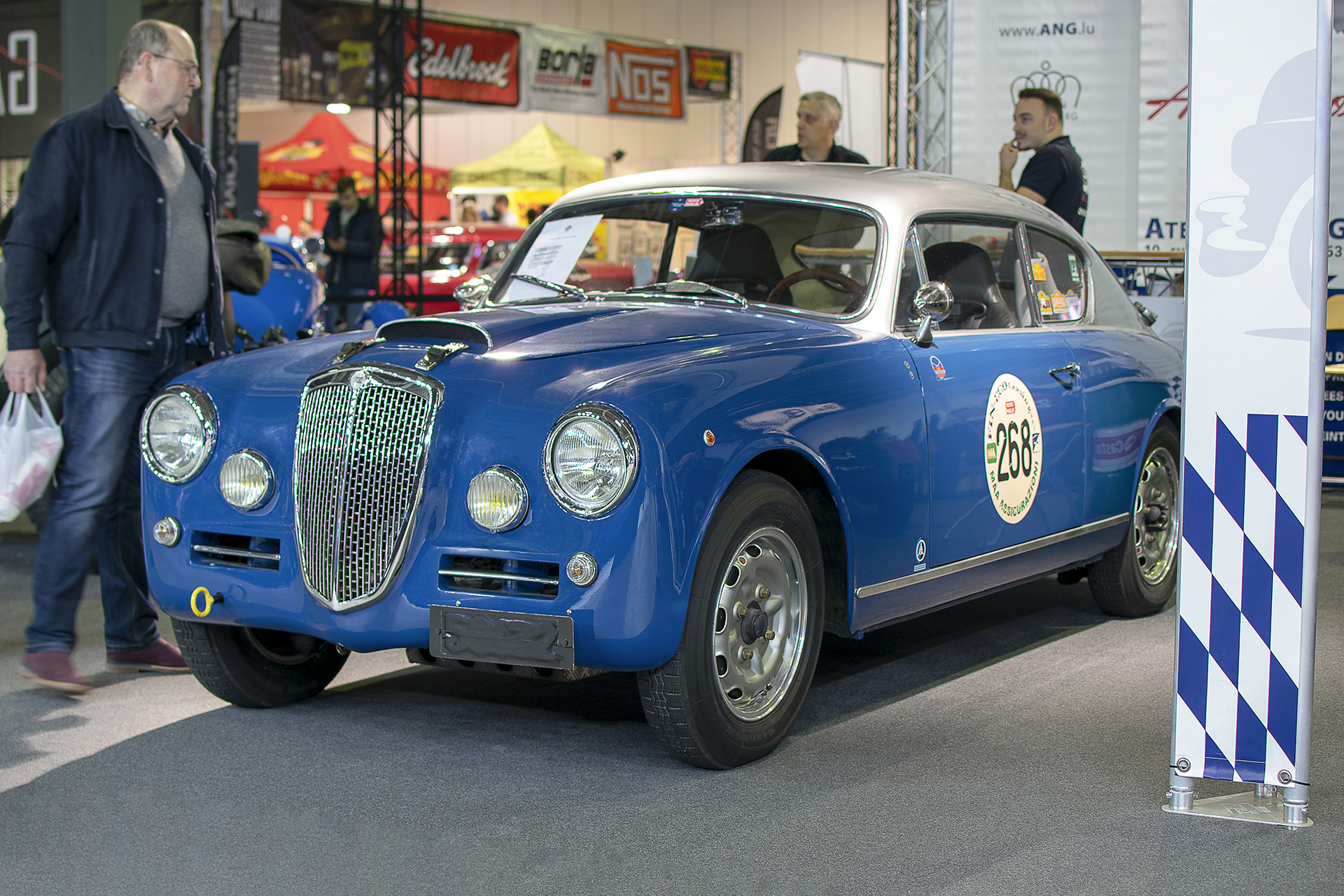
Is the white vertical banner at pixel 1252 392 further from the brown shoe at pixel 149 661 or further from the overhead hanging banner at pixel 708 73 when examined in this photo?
the overhead hanging banner at pixel 708 73

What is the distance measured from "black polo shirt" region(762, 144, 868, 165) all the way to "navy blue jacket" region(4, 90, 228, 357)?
3.76 metres

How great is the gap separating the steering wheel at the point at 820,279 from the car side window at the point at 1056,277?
1052mm

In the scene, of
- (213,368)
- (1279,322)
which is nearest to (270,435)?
(213,368)

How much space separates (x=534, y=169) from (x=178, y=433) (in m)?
22.6

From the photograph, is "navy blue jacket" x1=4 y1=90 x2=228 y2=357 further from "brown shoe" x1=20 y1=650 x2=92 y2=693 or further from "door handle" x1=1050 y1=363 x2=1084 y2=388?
"door handle" x1=1050 y1=363 x2=1084 y2=388

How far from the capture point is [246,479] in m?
3.83

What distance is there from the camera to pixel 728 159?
29.2 m

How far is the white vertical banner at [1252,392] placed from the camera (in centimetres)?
320

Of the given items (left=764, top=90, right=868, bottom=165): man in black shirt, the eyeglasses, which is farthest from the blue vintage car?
(left=764, top=90, right=868, bottom=165): man in black shirt

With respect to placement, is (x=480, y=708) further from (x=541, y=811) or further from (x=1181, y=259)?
(x=1181, y=259)

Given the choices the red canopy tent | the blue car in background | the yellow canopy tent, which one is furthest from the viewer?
the yellow canopy tent

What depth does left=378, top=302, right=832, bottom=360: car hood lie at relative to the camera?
12.5 feet

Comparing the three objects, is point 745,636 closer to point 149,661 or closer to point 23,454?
point 149,661

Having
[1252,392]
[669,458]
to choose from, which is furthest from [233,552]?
[1252,392]
